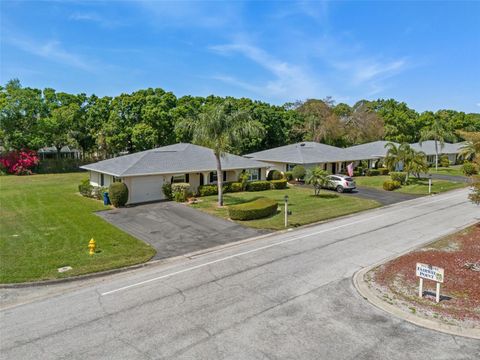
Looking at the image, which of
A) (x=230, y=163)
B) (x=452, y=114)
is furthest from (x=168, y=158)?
(x=452, y=114)

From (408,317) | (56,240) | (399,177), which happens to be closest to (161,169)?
(56,240)

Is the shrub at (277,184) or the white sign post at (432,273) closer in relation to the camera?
the white sign post at (432,273)

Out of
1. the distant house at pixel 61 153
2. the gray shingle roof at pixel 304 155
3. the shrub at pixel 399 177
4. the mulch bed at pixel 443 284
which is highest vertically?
the distant house at pixel 61 153

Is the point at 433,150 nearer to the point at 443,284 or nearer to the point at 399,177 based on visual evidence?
the point at 399,177

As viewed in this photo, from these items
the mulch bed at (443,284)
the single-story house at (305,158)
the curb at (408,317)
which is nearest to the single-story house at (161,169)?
the single-story house at (305,158)

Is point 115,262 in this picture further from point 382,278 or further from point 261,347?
point 382,278

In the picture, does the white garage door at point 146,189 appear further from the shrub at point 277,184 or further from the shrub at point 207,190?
the shrub at point 277,184
